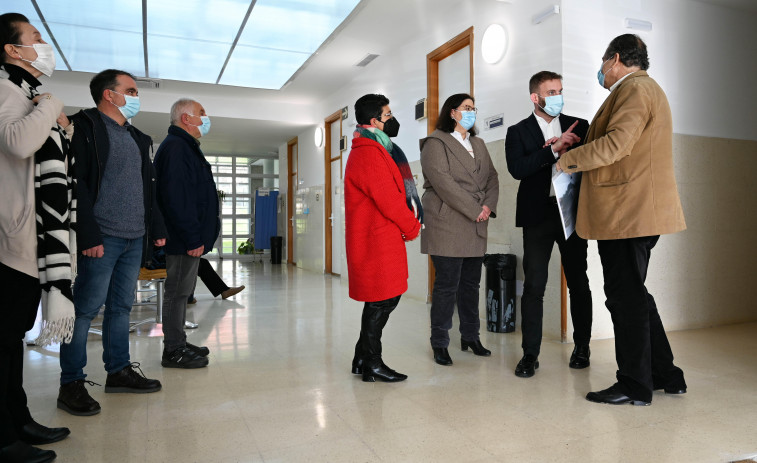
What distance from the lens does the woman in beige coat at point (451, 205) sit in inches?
119

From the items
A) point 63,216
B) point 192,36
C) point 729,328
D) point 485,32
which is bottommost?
point 729,328

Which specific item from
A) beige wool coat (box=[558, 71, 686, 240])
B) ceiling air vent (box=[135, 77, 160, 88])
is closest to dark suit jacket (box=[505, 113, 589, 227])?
beige wool coat (box=[558, 71, 686, 240])

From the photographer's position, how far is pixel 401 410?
2264 millimetres

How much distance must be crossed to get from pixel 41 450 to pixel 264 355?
1590 millimetres

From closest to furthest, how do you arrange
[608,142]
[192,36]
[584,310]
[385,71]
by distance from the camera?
[608,142], [584,310], [192,36], [385,71]

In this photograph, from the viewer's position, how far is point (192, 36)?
5.77 m

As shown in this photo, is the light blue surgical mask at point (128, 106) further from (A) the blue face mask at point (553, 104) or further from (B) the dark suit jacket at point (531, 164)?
(A) the blue face mask at point (553, 104)

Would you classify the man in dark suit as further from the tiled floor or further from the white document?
the tiled floor

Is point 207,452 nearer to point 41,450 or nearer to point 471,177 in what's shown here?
point 41,450

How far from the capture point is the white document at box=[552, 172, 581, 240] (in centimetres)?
255

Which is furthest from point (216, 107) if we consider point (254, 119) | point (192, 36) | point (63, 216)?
point (63, 216)

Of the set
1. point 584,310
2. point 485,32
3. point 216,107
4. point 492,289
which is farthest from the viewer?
point 216,107

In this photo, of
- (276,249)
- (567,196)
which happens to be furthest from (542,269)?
(276,249)

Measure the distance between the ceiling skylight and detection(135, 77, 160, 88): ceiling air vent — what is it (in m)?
0.19
